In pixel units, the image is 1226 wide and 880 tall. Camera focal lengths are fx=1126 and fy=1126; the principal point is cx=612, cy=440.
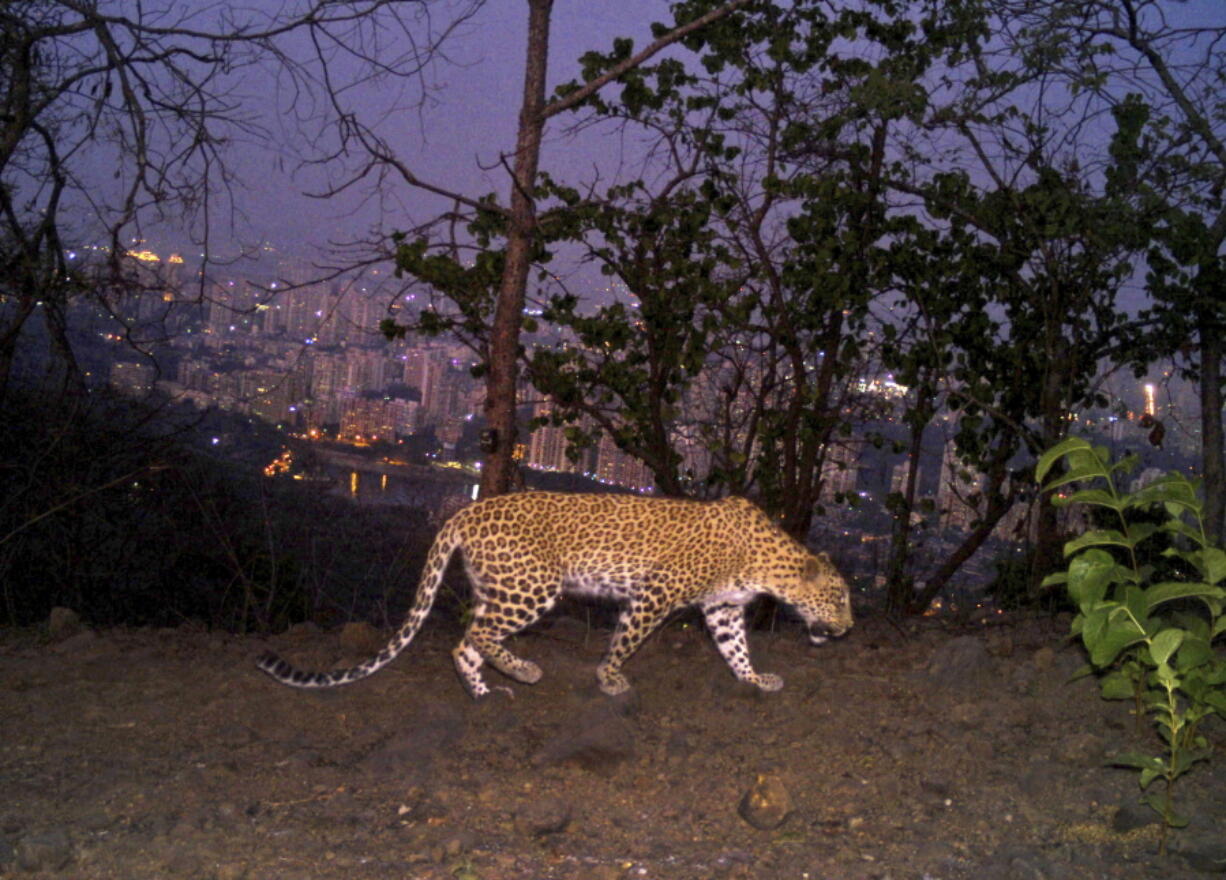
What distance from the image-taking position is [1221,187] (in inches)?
332

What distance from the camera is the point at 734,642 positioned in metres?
7.20

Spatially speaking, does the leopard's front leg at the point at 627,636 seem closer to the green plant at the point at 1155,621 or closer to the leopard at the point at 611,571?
the leopard at the point at 611,571

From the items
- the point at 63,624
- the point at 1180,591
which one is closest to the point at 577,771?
the point at 1180,591

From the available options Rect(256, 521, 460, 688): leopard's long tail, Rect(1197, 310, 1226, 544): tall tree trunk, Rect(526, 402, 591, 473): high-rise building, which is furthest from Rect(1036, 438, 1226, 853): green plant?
Rect(526, 402, 591, 473): high-rise building

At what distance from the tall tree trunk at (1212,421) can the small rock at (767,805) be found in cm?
501

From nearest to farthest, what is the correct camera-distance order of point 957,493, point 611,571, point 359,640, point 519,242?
1. point 611,571
2. point 359,640
3. point 519,242
4. point 957,493

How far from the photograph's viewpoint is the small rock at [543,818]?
4910 millimetres

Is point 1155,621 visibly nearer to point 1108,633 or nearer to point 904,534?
point 1108,633

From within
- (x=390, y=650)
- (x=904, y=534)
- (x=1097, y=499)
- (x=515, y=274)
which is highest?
(x=515, y=274)

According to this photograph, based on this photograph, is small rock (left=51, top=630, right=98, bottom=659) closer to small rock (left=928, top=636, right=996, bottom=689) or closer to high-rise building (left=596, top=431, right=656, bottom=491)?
high-rise building (left=596, top=431, right=656, bottom=491)

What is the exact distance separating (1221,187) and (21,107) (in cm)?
883

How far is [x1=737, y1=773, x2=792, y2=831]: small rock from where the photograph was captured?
4.95 metres

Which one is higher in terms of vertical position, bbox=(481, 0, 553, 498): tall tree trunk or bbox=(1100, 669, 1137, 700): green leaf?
bbox=(481, 0, 553, 498): tall tree trunk

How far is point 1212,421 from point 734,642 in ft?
14.1
